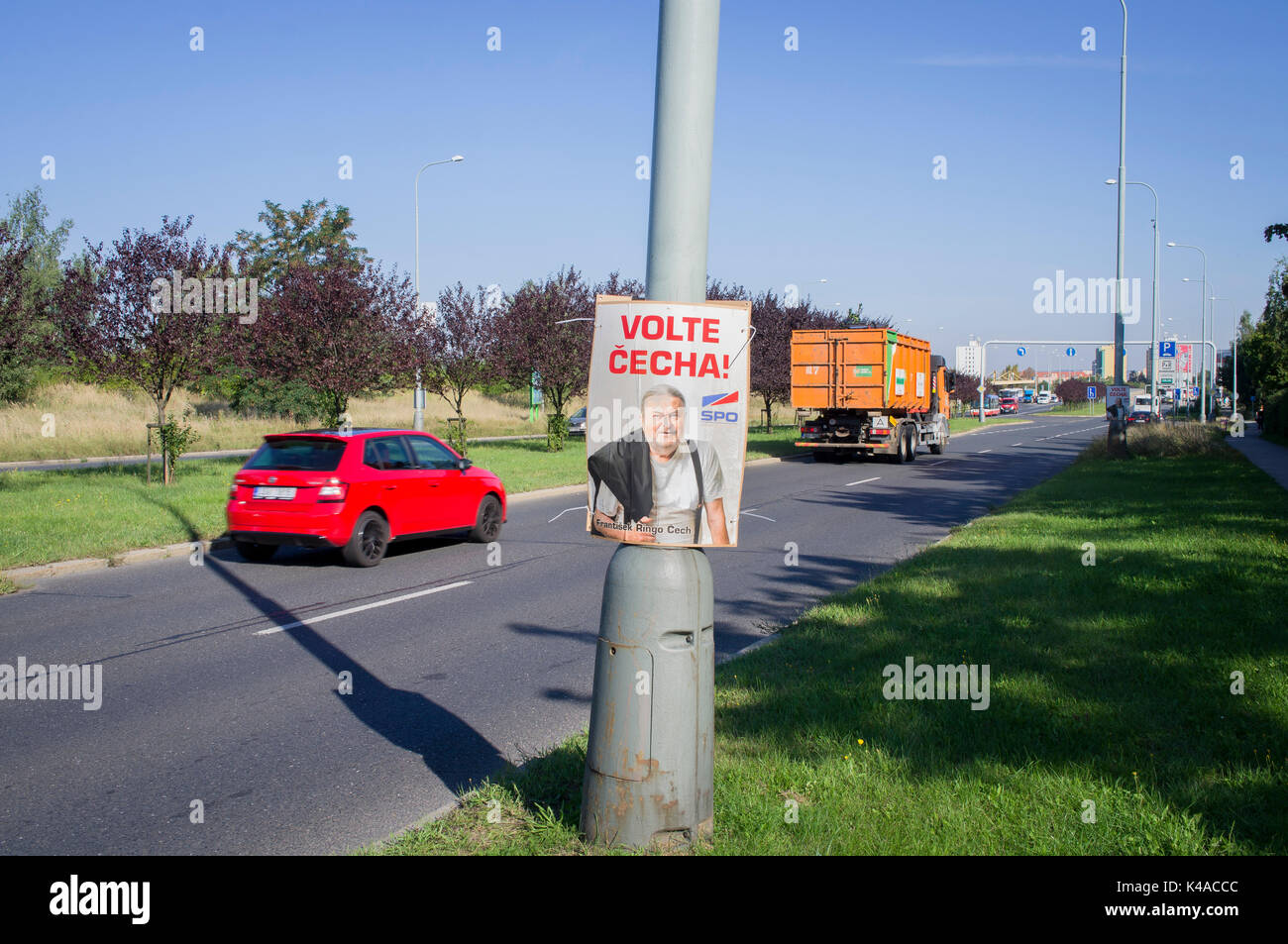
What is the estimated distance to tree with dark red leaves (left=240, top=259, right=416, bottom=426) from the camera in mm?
21156

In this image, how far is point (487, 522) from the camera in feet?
46.1

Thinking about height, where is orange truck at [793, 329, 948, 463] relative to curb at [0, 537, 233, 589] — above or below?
above

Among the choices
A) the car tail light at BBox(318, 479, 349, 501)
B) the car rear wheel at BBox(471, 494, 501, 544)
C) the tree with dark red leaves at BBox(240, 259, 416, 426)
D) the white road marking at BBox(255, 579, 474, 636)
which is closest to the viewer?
the white road marking at BBox(255, 579, 474, 636)

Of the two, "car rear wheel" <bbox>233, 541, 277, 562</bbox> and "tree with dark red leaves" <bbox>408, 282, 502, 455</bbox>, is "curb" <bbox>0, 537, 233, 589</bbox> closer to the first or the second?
"car rear wheel" <bbox>233, 541, 277, 562</bbox>

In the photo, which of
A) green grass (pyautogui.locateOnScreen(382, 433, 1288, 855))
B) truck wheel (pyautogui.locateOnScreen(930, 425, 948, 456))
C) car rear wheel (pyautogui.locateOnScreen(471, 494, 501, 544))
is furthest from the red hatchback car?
truck wheel (pyautogui.locateOnScreen(930, 425, 948, 456))

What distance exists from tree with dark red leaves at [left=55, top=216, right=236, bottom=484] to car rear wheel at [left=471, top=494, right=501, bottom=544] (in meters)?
8.05

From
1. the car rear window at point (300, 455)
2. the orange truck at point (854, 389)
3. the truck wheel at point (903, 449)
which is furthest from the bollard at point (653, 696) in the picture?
the truck wheel at point (903, 449)

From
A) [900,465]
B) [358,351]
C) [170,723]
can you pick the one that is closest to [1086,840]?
[170,723]

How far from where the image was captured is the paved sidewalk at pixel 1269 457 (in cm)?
2236

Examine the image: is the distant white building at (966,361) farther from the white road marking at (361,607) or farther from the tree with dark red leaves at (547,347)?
the white road marking at (361,607)

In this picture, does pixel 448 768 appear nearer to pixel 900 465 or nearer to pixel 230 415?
pixel 900 465

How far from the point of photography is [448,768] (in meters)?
5.40

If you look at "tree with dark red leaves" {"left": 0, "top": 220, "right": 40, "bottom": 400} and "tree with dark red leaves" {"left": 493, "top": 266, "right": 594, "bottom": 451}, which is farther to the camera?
"tree with dark red leaves" {"left": 493, "top": 266, "right": 594, "bottom": 451}

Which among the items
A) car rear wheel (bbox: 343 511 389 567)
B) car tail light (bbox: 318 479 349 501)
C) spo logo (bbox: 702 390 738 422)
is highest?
spo logo (bbox: 702 390 738 422)
